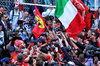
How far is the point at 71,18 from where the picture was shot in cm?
482

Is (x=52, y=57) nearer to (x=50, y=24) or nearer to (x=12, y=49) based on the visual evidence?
(x=12, y=49)

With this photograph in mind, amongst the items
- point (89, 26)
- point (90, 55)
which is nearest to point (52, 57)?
point (90, 55)

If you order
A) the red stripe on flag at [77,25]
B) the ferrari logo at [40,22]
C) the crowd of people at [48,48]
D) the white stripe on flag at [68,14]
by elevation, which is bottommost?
the crowd of people at [48,48]

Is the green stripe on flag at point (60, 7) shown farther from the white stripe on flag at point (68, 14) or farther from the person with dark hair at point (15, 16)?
the person with dark hair at point (15, 16)

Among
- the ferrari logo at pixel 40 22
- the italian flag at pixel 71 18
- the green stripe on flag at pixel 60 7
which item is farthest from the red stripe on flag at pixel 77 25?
the ferrari logo at pixel 40 22

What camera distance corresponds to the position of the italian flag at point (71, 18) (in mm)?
4777

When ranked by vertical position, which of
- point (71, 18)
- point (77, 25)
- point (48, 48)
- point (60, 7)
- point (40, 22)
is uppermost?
point (60, 7)

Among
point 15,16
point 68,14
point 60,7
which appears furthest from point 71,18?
point 15,16

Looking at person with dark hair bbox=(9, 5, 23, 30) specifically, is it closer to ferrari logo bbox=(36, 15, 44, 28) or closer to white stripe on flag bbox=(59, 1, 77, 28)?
ferrari logo bbox=(36, 15, 44, 28)

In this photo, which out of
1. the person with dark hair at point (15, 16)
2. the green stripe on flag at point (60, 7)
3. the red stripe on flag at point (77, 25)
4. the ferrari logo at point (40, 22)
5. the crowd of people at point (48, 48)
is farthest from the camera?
the person with dark hair at point (15, 16)

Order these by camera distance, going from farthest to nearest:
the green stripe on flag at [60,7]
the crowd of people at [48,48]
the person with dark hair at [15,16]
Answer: the person with dark hair at [15,16], the green stripe on flag at [60,7], the crowd of people at [48,48]

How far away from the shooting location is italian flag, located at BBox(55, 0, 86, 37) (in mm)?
4777

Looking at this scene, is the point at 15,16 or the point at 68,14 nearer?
the point at 68,14

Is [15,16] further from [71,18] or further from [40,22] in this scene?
[71,18]
